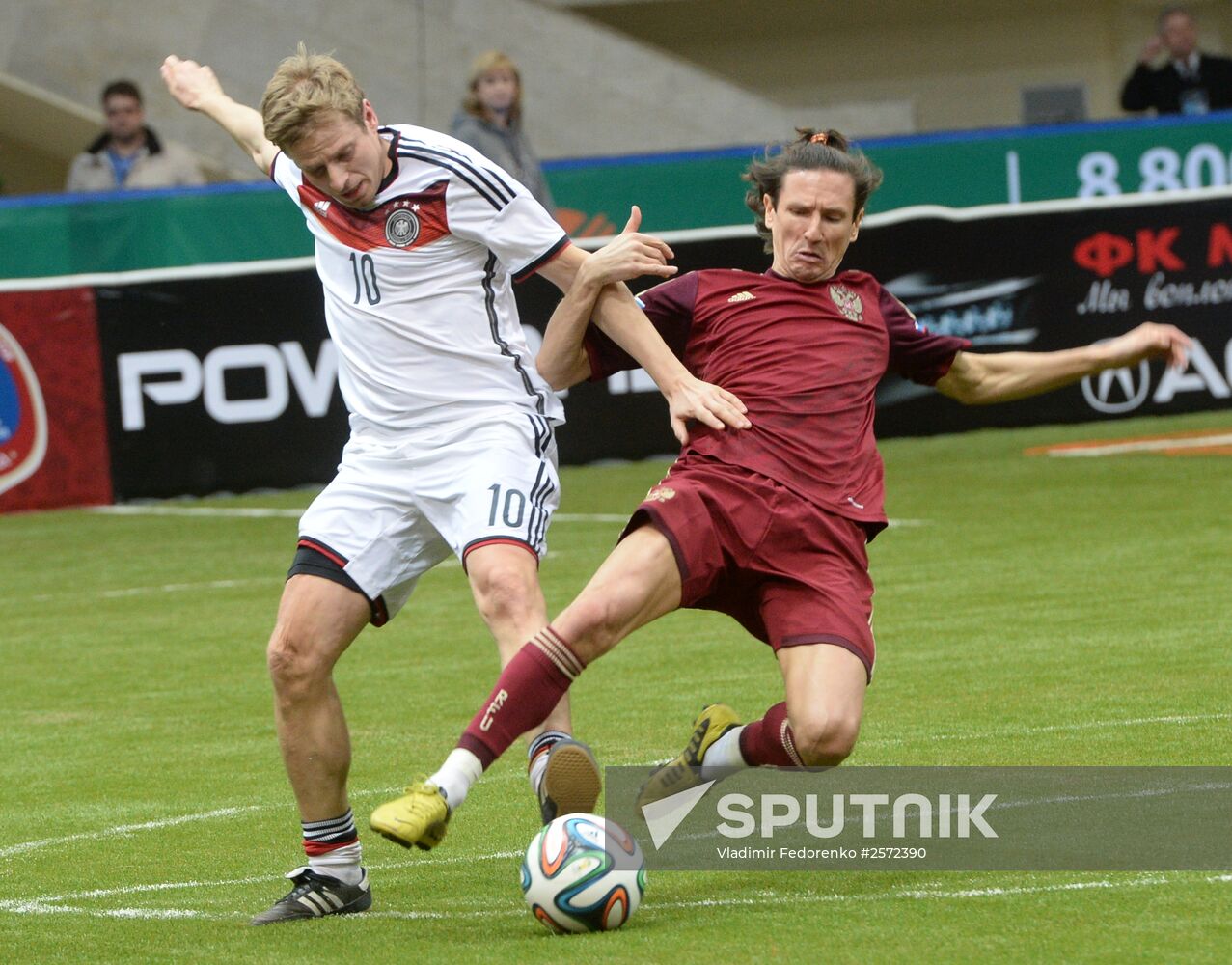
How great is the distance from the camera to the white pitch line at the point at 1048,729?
698 cm

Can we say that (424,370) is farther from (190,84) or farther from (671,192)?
(671,192)

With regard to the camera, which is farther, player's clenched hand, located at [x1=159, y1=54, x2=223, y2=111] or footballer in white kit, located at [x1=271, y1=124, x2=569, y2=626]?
player's clenched hand, located at [x1=159, y1=54, x2=223, y2=111]

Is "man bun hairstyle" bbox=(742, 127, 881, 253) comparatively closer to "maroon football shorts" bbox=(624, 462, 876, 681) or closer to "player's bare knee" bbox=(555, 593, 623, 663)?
"maroon football shorts" bbox=(624, 462, 876, 681)

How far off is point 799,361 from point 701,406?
0.40m

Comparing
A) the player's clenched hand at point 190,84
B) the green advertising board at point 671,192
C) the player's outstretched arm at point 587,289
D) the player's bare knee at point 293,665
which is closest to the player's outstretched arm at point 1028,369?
the player's outstretched arm at point 587,289

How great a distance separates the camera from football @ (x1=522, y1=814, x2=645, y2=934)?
492 centimetres

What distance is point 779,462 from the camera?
560cm

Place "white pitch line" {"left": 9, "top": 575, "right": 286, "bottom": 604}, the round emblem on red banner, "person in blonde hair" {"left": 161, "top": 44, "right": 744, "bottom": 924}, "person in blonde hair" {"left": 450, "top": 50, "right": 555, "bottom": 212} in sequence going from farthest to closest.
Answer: "person in blonde hair" {"left": 450, "top": 50, "right": 555, "bottom": 212}
the round emblem on red banner
"white pitch line" {"left": 9, "top": 575, "right": 286, "bottom": 604}
"person in blonde hair" {"left": 161, "top": 44, "right": 744, "bottom": 924}

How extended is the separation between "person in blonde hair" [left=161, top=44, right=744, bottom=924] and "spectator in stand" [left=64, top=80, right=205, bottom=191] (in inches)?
405

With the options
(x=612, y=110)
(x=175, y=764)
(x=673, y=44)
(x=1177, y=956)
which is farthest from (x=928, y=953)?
(x=673, y=44)

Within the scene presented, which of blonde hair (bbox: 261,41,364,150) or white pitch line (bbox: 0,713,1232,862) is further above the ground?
blonde hair (bbox: 261,41,364,150)

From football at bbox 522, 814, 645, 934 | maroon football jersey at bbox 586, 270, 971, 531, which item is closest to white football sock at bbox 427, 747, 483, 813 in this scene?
football at bbox 522, 814, 645, 934

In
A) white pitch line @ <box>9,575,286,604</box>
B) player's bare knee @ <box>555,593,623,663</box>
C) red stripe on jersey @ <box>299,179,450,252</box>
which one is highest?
red stripe on jersey @ <box>299,179,450,252</box>

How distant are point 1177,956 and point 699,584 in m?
1.53
